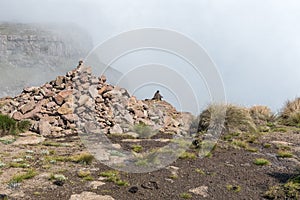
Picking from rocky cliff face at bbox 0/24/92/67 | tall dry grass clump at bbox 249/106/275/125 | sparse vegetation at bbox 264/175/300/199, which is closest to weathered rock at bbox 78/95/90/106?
tall dry grass clump at bbox 249/106/275/125

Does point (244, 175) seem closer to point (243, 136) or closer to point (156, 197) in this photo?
point (156, 197)

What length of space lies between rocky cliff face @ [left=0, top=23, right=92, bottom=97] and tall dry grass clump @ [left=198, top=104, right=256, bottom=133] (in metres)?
87.7

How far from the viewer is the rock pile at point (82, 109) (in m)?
17.1

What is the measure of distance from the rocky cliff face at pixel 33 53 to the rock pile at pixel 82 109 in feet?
268

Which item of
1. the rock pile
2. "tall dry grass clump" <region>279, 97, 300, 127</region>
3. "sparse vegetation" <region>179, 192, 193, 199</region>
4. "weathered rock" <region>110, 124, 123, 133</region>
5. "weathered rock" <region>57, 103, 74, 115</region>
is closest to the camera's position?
"sparse vegetation" <region>179, 192, 193, 199</region>

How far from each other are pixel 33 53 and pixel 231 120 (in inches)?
5253

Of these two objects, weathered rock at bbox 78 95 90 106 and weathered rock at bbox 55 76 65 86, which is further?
weathered rock at bbox 55 76 65 86

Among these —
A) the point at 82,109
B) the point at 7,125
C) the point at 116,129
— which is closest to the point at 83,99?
the point at 82,109

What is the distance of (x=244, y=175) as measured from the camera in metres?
10.3

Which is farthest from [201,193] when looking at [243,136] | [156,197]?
[243,136]

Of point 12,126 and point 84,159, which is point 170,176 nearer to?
point 84,159

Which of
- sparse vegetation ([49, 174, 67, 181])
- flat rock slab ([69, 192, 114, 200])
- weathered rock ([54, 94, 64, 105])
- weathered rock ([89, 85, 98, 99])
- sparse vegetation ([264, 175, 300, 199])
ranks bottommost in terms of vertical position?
flat rock slab ([69, 192, 114, 200])

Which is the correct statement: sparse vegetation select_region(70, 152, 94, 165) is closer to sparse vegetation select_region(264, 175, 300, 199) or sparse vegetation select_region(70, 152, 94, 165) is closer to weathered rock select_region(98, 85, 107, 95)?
sparse vegetation select_region(264, 175, 300, 199)

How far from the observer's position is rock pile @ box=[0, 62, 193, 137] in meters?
17.1
